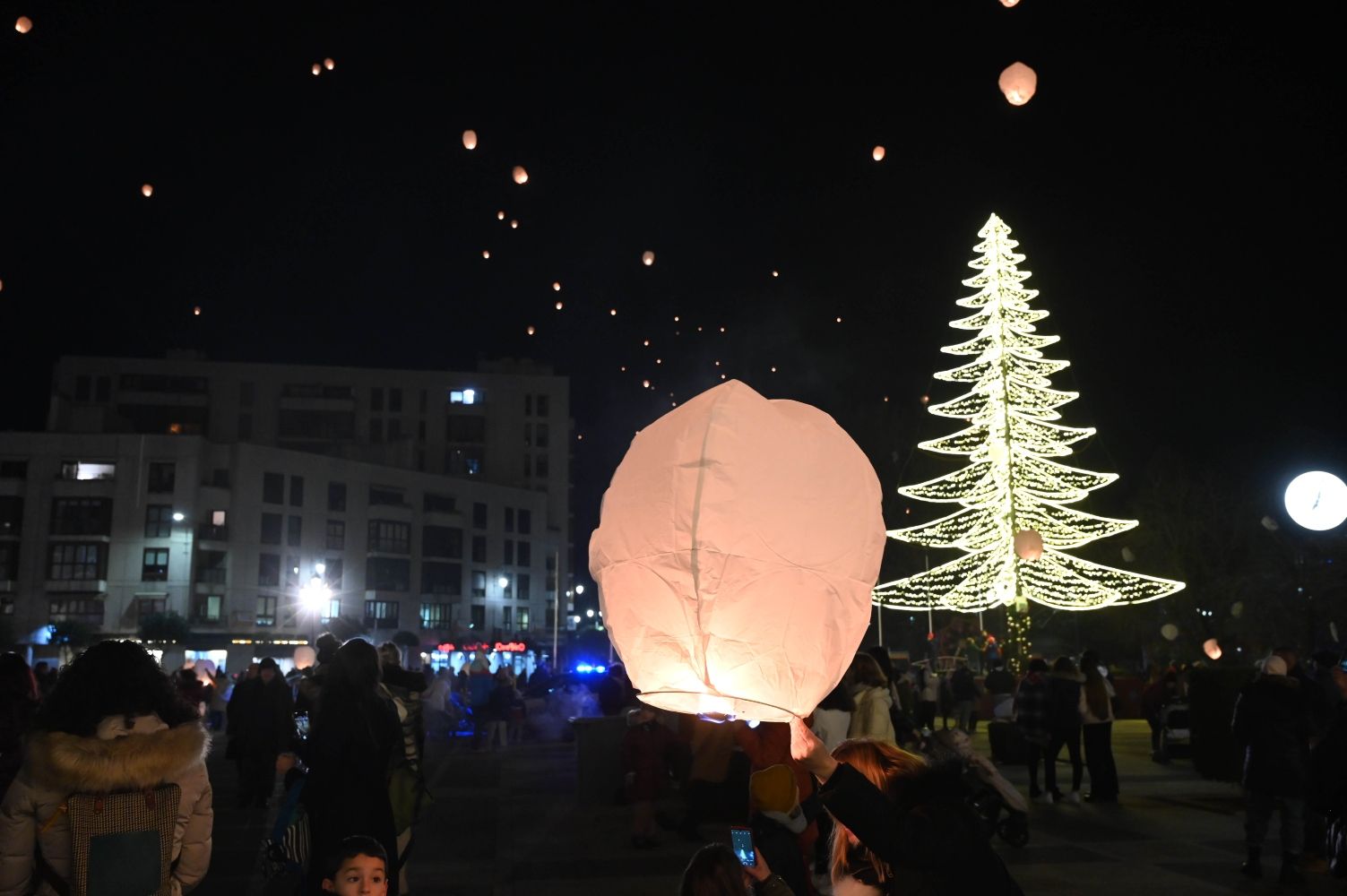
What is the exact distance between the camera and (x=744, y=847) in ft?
12.6

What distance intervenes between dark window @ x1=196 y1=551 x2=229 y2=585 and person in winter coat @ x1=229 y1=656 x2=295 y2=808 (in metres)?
47.9

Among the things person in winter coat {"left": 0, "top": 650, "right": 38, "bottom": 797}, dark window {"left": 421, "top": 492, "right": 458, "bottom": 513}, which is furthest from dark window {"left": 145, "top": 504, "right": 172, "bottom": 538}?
person in winter coat {"left": 0, "top": 650, "right": 38, "bottom": 797}

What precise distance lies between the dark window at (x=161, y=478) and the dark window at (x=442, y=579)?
16.5 meters

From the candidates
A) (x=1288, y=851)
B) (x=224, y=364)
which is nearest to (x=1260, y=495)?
(x=1288, y=851)

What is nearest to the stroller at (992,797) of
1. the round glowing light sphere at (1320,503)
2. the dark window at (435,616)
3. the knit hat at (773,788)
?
the round glowing light sphere at (1320,503)

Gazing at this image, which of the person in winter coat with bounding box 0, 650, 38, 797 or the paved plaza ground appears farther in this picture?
the paved plaza ground

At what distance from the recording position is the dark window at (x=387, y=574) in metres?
65.6

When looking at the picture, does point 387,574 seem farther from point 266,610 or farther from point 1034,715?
point 1034,715

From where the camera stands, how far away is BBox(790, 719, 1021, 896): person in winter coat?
9.98 feet

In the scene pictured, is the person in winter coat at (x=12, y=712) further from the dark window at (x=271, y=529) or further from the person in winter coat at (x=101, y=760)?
the dark window at (x=271, y=529)

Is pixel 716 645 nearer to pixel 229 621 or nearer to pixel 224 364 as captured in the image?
pixel 229 621

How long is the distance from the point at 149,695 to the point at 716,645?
2244 millimetres

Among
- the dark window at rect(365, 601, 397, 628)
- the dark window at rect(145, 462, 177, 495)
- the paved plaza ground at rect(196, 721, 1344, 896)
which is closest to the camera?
the paved plaza ground at rect(196, 721, 1344, 896)

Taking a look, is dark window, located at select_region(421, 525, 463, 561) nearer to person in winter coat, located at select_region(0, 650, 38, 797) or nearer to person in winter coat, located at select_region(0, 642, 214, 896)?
person in winter coat, located at select_region(0, 650, 38, 797)
